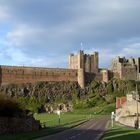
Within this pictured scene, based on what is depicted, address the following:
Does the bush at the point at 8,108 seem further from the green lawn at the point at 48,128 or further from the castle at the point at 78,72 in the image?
the castle at the point at 78,72

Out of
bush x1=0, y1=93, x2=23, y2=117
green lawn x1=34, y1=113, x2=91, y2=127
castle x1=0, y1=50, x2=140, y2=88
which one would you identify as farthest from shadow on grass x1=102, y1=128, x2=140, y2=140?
castle x1=0, y1=50, x2=140, y2=88

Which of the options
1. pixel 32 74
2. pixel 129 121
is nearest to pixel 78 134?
pixel 129 121

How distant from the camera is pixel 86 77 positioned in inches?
7151

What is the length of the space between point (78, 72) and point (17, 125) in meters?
131

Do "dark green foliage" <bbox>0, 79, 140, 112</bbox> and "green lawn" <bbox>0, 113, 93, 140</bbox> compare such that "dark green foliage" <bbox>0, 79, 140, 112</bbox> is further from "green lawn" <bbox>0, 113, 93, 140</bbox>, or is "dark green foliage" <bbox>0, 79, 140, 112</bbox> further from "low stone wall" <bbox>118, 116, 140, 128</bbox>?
"low stone wall" <bbox>118, 116, 140, 128</bbox>

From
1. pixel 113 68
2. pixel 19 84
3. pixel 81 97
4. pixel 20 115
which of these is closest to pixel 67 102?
pixel 81 97

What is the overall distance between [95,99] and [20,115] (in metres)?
125

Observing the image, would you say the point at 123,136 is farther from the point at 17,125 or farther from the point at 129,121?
the point at 129,121

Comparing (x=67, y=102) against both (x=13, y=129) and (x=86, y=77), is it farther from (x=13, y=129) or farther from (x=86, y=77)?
(x=13, y=129)

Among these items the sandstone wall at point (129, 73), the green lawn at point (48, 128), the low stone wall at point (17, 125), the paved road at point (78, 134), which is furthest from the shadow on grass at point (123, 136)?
the sandstone wall at point (129, 73)

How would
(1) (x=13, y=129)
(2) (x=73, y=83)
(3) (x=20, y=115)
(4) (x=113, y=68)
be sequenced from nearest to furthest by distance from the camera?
1. (1) (x=13, y=129)
2. (3) (x=20, y=115)
3. (2) (x=73, y=83)
4. (4) (x=113, y=68)

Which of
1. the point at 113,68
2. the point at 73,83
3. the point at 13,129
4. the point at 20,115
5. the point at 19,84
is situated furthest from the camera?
the point at 113,68

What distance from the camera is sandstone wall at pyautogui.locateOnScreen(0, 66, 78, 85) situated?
161500 millimetres

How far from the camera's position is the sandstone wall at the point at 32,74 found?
530 feet
